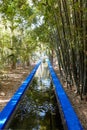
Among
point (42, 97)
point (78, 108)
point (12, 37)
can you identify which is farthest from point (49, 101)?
point (12, 37)

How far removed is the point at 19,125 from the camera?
14.0ft

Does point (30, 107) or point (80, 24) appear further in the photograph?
point (30, 107)

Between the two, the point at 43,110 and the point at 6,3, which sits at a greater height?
the point at 6,3

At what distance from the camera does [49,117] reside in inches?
185

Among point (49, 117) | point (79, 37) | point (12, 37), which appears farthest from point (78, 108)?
point (12, 37)

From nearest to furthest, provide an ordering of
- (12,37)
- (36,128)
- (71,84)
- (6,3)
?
(36,128)
(6,3)
(71,84)
(12,37)

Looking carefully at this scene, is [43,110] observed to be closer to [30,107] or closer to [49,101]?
[30,107]

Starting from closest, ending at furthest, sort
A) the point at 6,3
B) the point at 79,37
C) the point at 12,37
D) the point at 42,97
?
the point at 79,37
the point at 6,3
the point at 42,97
the point at 12,37

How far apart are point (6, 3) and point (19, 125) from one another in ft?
10.1

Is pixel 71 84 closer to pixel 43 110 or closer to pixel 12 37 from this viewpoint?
pixel 43 110

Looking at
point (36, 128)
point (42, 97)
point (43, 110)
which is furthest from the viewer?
point (42, 97)

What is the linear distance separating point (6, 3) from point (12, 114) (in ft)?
9.18

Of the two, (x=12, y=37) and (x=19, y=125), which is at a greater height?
(x=12, y=37)

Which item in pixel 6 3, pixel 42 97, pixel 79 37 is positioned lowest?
pixel 42 97
